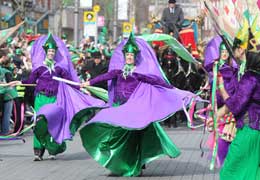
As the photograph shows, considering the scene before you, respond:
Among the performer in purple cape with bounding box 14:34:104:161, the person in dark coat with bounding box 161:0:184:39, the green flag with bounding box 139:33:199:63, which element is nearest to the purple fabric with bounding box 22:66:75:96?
the performer in purple cape with bounding box 14:34:104:161

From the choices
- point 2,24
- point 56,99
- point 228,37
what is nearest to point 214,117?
point 228,37

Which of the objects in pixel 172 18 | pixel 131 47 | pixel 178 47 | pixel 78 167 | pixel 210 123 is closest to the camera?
pixel 210 123

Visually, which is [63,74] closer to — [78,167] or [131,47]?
[78,167]

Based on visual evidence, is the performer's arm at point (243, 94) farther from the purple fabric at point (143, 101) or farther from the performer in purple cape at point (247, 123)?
the purple fabric at point (143, 101)

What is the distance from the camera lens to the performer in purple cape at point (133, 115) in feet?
33.9

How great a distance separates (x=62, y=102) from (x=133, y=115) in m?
2.36

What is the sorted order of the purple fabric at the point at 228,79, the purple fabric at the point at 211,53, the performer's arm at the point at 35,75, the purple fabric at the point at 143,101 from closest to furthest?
the purple fabric at the point at 228,79, the purple fabric at the point at 143,101, the performer's arm at the point at 35,75, the purple fabric at the point at 211,53

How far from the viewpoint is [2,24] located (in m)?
28.4

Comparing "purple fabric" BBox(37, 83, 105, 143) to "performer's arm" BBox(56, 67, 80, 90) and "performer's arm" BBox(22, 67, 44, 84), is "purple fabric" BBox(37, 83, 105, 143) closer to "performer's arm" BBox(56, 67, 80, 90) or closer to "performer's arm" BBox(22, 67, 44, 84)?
"performer's arm" BBox(56, 67, 80, 90)

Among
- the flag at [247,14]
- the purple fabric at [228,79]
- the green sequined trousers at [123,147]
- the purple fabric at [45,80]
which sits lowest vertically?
the green sequined trousers at [123,147]

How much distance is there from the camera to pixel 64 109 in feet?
40.6

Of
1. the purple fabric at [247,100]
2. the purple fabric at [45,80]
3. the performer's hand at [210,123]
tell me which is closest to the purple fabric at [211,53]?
the purple fabric at [45,80]

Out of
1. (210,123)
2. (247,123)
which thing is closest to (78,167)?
(210,123)

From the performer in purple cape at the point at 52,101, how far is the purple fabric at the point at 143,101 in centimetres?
136
